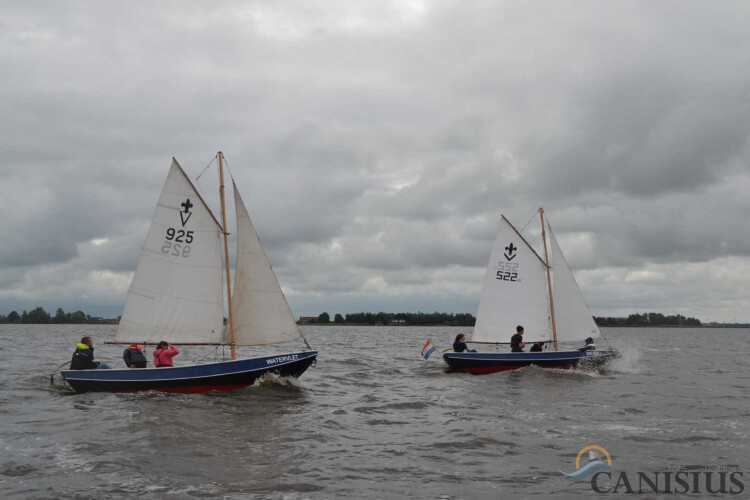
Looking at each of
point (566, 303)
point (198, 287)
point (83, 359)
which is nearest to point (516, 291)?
point (566, 303)

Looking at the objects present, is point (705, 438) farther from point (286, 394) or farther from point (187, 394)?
point (187, 394)

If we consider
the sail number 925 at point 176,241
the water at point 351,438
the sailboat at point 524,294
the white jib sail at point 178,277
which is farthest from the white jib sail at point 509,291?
the sail number 925 at point 176,241

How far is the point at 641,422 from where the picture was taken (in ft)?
65.9

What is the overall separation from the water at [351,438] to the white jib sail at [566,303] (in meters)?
8.78

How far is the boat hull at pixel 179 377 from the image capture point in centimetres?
2467

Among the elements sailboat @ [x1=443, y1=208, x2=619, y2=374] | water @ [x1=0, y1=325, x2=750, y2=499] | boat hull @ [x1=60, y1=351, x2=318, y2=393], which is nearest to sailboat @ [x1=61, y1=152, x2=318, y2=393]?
boat hull @ [x1=60, y1=351, x2=318, y2=393]

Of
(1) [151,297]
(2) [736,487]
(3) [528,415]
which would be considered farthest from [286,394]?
(2) [736,487]

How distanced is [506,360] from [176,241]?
18.5 meters

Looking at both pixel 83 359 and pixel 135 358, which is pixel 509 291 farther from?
pixel 83 359

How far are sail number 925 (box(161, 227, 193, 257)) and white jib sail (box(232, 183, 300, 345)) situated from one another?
215cm

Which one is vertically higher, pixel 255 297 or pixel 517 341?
pixel 255 297

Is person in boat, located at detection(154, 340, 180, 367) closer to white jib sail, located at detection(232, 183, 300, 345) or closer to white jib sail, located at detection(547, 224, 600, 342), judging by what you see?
white jib sail, located at detection(232, 183, 300, 345)

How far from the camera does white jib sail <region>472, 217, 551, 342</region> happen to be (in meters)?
37.0

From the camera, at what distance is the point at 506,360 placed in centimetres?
3469
